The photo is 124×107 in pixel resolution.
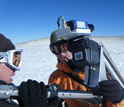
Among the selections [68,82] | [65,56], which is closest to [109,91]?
[68,82]

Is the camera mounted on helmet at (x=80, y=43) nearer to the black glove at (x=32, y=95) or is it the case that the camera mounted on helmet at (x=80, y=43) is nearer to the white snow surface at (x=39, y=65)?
the black glove at (x=32, y=95)

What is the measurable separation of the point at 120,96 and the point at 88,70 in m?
0.39

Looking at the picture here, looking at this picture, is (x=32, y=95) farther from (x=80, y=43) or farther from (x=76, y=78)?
(x=76, y=78)

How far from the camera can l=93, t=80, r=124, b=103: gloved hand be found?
5.09ft

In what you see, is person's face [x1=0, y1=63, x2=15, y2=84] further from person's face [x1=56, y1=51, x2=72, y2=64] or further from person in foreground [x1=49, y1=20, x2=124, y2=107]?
person's face [x1=56, y1=51, x2=72, y2=64]

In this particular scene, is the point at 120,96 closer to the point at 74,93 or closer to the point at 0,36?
the point at 74,93

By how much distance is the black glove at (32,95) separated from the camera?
1.21 meters

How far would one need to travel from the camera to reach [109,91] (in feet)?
5.13

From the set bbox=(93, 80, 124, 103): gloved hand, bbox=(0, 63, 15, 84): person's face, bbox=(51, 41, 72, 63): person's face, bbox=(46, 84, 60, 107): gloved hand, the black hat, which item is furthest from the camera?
bbox=(51, 41, 72, 63): person's face

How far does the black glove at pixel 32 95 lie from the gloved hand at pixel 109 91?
20.9 inches

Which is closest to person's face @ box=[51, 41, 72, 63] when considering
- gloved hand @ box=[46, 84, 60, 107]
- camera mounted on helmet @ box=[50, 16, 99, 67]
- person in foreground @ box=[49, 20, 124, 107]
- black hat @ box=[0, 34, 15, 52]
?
person in foreground @ box=[49, 20, 124, 107]

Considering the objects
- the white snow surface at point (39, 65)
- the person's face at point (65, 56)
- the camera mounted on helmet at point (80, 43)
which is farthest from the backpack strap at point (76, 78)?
the white snow surface at point (39, 65)

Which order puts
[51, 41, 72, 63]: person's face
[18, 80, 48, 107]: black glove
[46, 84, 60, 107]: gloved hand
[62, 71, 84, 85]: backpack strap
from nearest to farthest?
[18, 80, 48, 107]: black glove → [46, 84, 60, 107]: gloved hand → [62, 71, 84, 85]: backpack strap → [51, 41, 72, 63]: person's face

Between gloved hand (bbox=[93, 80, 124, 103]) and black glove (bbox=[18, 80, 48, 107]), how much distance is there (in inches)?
20.9
